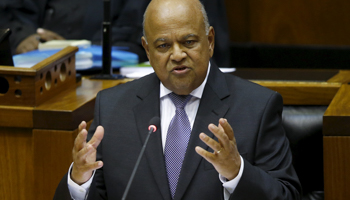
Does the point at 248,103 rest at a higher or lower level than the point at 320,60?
higher

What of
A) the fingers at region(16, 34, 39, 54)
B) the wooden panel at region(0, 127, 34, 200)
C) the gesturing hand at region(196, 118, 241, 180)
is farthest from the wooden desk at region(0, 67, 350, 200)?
the fingers at region(16, 34, 39, 54)

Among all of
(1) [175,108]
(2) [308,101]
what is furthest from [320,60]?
(1) [175,108]

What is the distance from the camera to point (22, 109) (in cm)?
167

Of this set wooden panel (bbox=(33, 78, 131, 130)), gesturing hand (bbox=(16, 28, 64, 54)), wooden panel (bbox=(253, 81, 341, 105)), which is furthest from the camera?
gesturing hand (bbox=(16, 28, 64, 54))

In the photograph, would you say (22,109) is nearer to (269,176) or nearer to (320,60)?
(269,176)

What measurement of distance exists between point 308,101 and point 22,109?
3.33ft

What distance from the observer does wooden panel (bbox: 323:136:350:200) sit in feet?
5.00

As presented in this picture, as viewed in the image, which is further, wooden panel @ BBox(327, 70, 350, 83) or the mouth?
wooden panel @ BBox(327, 70, 350, 83)

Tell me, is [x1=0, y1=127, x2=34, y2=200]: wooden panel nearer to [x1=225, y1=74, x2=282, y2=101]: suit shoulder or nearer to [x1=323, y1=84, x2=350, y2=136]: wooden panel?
[x1=225, y1=74, x2=282, y2=101]: suit shoulder

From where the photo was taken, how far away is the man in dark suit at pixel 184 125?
1357 mm

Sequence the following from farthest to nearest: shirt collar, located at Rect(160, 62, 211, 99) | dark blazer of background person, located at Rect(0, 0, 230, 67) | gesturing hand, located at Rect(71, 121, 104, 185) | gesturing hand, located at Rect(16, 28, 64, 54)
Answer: dark blazer of background person, located at Rect(0, 0, 230, 67), gesturing hand, located at Rect(16, 28, 64, 54), shirt collar, located at Rect(160, 62, 211, 99), gesturing hand, located at Rect(71, 121, 104, 185)

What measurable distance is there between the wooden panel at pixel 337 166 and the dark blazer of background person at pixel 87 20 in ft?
4.71

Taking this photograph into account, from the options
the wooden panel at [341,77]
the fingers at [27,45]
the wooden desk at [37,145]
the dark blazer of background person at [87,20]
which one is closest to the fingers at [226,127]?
the wooden desk at [37,145]

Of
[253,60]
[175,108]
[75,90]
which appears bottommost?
[253,60]
